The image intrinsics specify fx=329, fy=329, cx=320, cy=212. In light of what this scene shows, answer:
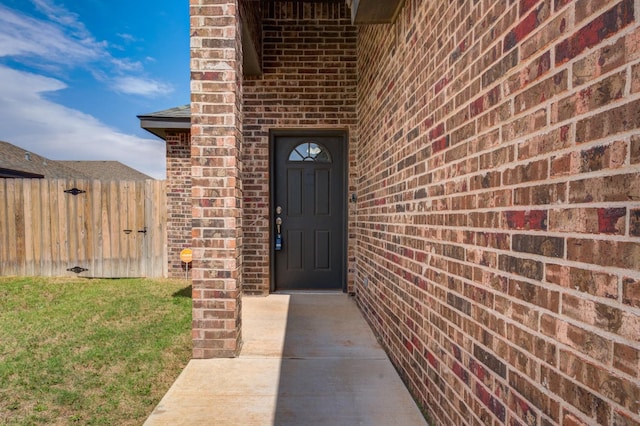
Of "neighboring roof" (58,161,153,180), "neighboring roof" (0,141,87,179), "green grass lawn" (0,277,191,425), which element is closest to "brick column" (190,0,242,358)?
"green grass lawn" (0,277,191,425)

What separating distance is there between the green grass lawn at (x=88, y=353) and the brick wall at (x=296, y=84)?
1.46 meters

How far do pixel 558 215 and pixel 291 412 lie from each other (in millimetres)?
1836

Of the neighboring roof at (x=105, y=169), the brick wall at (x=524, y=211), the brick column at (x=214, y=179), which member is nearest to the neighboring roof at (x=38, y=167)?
the neighboring roof at (x=105, y=169)

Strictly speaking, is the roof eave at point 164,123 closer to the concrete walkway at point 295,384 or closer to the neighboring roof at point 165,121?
the neighboring roof at point 165,121

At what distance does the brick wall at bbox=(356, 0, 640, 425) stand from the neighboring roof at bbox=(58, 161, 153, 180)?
23136 millimetres

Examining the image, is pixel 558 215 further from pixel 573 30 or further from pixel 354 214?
pixel 354 214

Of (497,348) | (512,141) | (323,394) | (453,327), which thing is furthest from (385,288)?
(512,141)

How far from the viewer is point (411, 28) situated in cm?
232

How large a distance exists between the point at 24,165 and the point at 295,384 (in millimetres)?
15394

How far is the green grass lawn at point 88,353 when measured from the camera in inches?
86.7

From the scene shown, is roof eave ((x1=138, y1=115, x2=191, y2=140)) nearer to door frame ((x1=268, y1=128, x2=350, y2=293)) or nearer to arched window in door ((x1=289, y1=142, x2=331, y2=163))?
door frame ((x1=268, y1=128, x2=350, y2=293))

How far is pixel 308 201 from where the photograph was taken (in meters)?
4.84

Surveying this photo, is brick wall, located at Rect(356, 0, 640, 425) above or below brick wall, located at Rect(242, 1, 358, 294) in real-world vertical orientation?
below

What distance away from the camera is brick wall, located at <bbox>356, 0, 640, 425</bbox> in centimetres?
80
